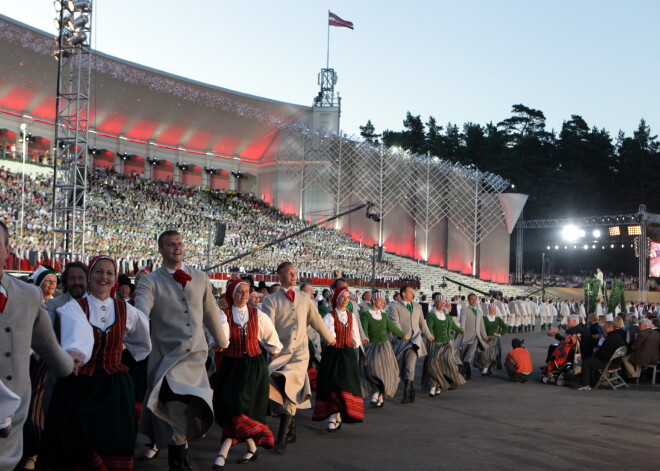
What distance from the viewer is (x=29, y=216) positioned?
87.3ft

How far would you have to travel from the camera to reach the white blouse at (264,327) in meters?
7.01

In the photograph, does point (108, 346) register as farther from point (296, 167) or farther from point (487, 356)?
point (296, 167)

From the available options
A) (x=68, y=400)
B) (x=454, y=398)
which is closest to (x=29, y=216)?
(x=454, y=398)

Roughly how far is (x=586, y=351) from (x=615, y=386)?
1.11 meters

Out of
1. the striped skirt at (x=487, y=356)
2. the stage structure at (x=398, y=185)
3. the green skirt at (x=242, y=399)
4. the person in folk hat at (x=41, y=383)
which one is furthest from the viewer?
the stage structure at (x=398, y=185)

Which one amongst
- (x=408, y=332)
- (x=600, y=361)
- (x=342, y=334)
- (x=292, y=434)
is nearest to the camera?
(x=292, y=434)

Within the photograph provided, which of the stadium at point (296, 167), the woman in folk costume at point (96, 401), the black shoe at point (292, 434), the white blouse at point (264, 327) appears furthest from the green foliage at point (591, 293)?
the woman in folk costume at point (96, 401)

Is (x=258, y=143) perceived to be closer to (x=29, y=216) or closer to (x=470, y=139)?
(x=470, y=139)

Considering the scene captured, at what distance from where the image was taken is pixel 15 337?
132 inches

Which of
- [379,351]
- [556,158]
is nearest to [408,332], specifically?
[379,351]

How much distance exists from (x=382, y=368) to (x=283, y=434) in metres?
3.02

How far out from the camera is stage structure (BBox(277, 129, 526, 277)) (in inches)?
1853

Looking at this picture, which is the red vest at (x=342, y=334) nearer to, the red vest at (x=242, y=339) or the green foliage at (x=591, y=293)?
the red vest at (x=242, y=339)

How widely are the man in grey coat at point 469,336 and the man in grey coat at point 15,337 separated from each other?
39.9ft
